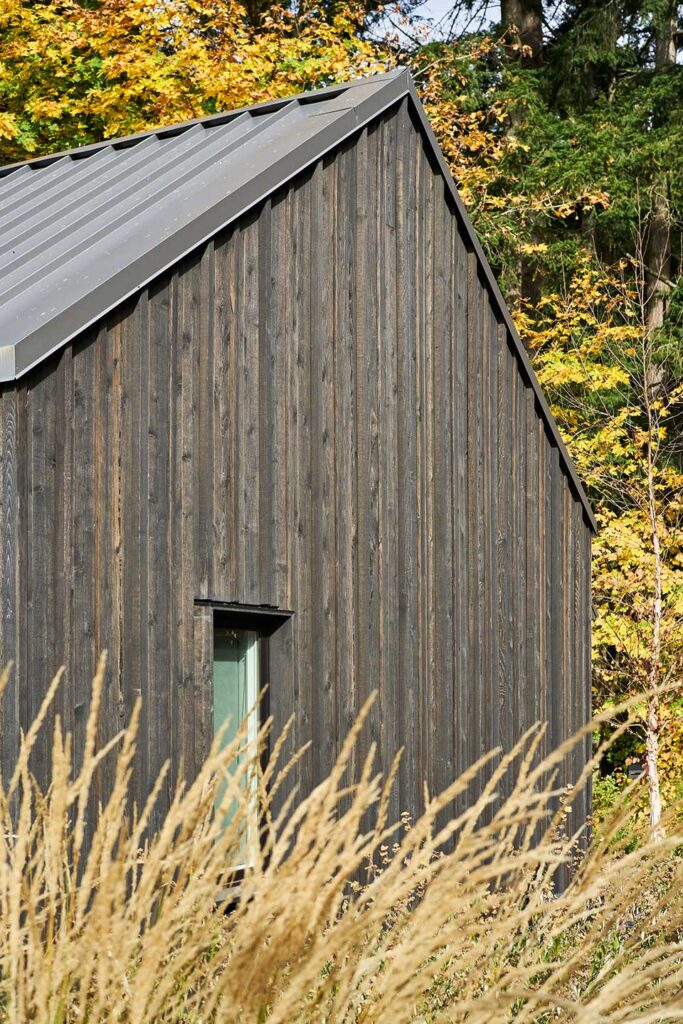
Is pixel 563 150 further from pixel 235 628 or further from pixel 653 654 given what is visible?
pixel 235 628

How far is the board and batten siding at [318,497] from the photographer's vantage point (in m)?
6.34

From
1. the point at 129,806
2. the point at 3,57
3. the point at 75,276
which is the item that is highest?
the point at 3,57

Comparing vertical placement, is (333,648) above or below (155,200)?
below

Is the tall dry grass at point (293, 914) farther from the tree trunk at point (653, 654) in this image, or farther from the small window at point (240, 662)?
the tree trunk at point (653, 654)

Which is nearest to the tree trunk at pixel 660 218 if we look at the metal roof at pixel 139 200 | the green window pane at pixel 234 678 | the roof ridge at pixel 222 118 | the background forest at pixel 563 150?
the background forest at pixel 563 150

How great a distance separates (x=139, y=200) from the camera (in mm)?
7902

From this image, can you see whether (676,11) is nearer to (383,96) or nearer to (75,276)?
(383,96)

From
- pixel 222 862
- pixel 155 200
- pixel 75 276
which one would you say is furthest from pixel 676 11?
pixel 222 862

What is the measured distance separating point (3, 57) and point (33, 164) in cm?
734

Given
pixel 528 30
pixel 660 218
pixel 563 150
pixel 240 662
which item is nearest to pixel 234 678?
pixel 240 662

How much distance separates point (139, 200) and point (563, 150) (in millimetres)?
13783

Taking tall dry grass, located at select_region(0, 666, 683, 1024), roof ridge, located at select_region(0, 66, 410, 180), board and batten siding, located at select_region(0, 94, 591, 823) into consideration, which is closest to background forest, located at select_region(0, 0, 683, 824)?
board and batten siding, located at select_region(0, 94, 591, 823)

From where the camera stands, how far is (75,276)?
655 cm

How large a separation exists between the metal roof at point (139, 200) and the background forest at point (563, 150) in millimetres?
5417
